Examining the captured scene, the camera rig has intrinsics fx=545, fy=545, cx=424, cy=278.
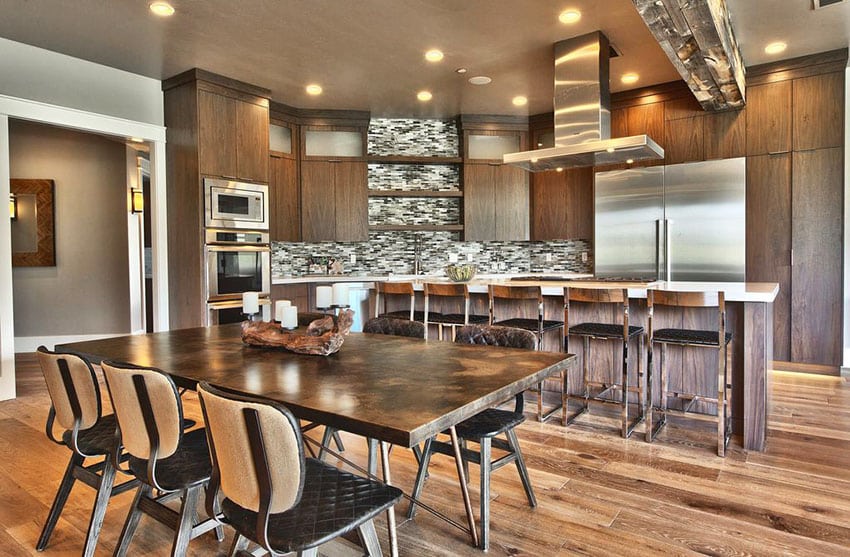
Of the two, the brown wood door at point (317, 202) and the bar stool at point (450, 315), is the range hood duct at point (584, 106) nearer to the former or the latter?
the bar stool at point (450, 315)

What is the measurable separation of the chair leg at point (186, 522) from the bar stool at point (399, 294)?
2.51 m

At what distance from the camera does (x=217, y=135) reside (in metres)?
5.05

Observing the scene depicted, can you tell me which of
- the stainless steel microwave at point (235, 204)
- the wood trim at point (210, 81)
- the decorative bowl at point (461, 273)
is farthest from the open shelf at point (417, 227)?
the decorative bowl at point (461, 273)

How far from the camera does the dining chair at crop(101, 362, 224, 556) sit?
1.63 meters

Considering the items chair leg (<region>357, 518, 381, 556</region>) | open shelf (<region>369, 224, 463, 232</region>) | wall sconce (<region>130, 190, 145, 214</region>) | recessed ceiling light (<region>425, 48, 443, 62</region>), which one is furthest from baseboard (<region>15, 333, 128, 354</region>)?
chair leg (<region>357, 518, 381, 556</region>)

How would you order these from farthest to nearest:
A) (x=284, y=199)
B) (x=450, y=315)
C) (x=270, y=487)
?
(x=284, y=199)
(x=450, y=315)
(x=270, y=487)

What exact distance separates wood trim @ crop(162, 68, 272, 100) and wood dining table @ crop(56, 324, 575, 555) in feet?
10.1

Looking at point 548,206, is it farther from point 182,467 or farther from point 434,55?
point 182,467

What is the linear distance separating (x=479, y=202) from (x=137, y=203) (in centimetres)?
430

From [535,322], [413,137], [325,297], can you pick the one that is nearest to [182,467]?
[325,297]

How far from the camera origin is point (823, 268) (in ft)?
16.0

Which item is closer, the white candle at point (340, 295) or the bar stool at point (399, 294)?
the white candle at point (340, 295)

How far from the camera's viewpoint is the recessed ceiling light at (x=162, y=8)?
3.66 meters

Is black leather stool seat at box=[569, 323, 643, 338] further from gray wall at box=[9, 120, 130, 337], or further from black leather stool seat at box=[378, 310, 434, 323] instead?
gray wall at box=[9, 120, 130, 337]
